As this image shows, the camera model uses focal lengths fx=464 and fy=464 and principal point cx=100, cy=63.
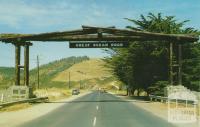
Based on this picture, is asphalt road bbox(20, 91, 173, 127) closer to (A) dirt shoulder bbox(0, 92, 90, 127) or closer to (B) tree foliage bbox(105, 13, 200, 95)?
(A) dirt shoulder bbox(0, 92, 90, 127)

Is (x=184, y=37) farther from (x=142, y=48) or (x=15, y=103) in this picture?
(x=15, y=103)

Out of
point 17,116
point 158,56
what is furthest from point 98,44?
point 17,116

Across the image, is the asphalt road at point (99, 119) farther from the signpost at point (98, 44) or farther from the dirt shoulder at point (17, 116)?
the signpost at point (98, 44)

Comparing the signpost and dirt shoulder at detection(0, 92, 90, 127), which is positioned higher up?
the signpost

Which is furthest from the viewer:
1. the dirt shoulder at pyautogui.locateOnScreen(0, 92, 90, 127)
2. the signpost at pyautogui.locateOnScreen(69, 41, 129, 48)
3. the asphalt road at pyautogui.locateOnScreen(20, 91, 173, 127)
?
the signpost at pyautogui.locateOnScreen(69, 41, 129, 48)

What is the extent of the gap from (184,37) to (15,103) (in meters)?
16.8

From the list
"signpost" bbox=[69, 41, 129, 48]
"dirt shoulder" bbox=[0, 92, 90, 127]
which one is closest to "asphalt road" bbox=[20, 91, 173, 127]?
"dirt shoulder" bbox=[0, 92, 90, 127]

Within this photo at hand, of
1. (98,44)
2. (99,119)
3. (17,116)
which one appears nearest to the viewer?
(99,119)

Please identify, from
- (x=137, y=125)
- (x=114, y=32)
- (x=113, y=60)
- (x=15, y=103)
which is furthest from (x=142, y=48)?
(x=137, y=125)

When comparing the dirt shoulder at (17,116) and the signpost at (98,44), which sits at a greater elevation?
the signpost at (98,44)

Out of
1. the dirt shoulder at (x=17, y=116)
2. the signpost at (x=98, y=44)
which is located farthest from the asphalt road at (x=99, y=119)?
the signpost at (x=98, y=44)

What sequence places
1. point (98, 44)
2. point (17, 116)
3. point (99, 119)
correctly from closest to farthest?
1. point (99, 119)
2. point (17, 116)
3. point (98, 44)

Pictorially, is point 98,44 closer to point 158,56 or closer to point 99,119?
point 158,56

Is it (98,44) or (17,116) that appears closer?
(17,116)
